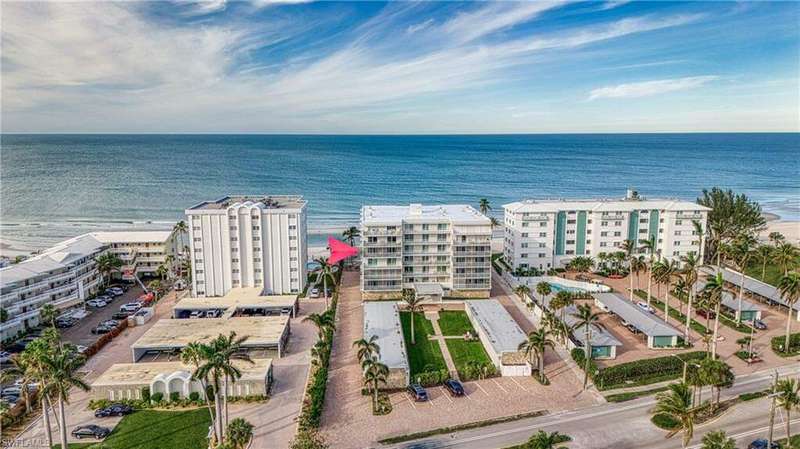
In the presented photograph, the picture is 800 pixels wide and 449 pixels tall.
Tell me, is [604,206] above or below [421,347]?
above

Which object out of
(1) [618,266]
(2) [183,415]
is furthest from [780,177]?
(2) [183,415]

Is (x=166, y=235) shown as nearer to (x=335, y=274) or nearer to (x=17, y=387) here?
(x=335, y=274)

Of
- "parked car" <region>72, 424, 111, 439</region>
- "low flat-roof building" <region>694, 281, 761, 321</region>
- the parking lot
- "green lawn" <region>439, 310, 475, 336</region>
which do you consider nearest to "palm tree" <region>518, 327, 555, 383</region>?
the parking lot

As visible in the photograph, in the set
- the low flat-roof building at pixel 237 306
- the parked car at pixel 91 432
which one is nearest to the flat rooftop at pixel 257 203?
the low flat-roof building at pixel 237 306

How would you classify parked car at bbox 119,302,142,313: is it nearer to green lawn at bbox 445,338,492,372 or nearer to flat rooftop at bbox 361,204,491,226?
flat rooftop at bbox 361,204,491,226

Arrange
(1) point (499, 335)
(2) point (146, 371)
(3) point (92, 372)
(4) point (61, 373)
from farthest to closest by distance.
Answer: (1) point (499, 335)
(3) point (92, 372)
(2) point (146, 371)
(4) point (61, 373)

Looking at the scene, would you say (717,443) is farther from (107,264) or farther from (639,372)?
(107,264)

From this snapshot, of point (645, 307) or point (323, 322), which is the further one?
point (645, 307)

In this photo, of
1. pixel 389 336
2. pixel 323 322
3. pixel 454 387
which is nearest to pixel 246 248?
pixel 323 322
